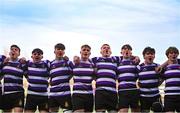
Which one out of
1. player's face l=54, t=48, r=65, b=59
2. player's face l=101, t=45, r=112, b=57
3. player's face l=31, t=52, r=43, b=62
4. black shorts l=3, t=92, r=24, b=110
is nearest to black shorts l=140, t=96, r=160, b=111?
player's face l=101, t=45, r=112, b=57

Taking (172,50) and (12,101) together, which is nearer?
(172,50)

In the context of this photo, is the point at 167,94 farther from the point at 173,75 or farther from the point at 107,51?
the point at 107,51

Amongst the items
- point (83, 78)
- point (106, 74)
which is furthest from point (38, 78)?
point (106, 74)

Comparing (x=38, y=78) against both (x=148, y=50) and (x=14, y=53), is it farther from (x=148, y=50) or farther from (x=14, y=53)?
(x=148, y=50)

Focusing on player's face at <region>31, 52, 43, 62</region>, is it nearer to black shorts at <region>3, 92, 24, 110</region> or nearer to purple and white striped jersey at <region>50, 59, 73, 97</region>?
purple and white striped jersey at <region>50, 59, 73, 97</region>

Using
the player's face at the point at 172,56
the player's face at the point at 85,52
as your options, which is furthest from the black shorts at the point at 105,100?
the player's face at the point at 172,56

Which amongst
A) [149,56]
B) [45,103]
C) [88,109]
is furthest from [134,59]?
[45,103]

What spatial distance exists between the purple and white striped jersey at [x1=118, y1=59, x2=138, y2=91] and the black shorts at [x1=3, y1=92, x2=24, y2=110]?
8.65 ft

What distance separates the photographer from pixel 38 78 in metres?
10.2

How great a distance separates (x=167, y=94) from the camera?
9836mm

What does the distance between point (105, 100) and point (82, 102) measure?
59cm

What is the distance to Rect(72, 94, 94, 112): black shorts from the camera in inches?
395

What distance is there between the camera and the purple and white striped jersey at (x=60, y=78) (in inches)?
398

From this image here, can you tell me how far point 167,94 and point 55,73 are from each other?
9.55ft
